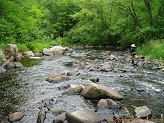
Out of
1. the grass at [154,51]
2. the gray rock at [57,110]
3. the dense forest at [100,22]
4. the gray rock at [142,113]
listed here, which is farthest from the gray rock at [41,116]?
the dense forest at [100,22]

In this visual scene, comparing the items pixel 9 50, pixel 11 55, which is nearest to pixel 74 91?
pixel 11 55

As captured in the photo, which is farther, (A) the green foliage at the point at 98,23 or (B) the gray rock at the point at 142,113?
(A) the green foliage at the point at 98,23

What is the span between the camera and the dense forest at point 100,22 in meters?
20.9

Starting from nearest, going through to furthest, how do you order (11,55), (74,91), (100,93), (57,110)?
(57,110) < (100,93) < (74,91) < (11,55)

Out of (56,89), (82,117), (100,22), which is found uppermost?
(100,22)

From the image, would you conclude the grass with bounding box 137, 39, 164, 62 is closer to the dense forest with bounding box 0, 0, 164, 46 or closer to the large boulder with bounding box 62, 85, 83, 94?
the dense forest with bounding box 0, 0, 164, 46

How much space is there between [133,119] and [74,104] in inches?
93.4

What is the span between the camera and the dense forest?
2094 centimetres

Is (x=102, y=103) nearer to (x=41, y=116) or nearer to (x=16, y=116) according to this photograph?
(x=41, y=116)

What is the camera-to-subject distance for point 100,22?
3244 cm

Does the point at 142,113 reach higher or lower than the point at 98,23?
lower

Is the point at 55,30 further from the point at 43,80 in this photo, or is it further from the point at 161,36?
the point at 43,80

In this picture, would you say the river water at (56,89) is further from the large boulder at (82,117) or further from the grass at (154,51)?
the grass at (154,51)

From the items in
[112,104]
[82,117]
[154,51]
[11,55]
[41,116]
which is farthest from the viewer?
[154,51]
